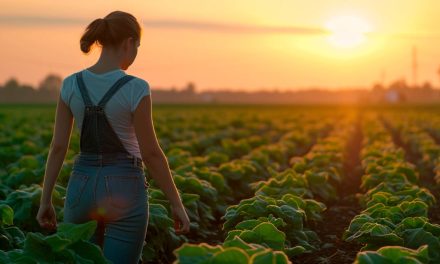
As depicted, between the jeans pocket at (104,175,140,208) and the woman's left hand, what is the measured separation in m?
0.54

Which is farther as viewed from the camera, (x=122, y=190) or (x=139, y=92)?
(x=122, y=190)

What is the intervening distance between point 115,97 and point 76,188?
0.57 metres

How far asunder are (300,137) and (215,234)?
12.4 m

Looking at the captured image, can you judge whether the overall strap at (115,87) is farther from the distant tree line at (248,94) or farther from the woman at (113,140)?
the distant tree line at (248,94)

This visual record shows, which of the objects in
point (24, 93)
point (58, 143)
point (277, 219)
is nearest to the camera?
point (58, 143)

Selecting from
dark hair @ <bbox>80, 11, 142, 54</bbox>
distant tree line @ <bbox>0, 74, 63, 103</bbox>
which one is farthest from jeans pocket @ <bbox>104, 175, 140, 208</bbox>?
distant tree line @ <bbox>0, 74, 63, 103</bbox>

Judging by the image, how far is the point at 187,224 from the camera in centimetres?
425

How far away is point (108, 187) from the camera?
4059mm

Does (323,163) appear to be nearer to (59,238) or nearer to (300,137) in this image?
(300,137)

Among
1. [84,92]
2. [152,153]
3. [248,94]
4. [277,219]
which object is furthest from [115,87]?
[248,94]

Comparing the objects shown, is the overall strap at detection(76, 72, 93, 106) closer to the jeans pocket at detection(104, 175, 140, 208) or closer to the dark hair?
the dark hair

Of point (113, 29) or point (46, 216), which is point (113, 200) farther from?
point (113, 29)

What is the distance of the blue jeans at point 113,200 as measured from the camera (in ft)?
13.4

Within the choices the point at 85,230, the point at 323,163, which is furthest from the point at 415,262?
the point at 323,163
